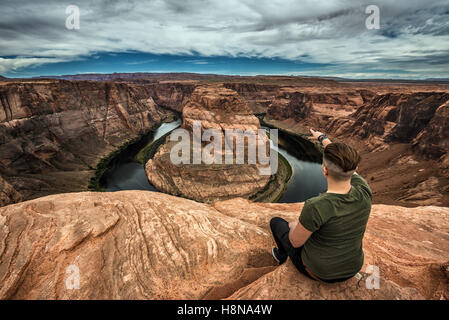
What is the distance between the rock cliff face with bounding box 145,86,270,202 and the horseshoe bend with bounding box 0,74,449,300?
0.71ft

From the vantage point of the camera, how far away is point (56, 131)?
43.4 metres

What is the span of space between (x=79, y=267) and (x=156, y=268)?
168cm

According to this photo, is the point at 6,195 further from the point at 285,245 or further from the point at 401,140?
the point at 401,140

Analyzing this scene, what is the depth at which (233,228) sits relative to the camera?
628 centimetres

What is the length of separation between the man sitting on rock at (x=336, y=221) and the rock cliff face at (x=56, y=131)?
37743mm

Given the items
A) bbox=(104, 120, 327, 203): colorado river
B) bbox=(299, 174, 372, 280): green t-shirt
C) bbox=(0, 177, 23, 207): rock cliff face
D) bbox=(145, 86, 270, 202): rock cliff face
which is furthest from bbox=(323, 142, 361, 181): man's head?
bbox=(104, 120, 327, 203): colorado river

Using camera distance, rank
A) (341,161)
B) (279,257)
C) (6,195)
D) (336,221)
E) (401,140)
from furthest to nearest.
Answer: (401,140) < (6,195) < (279,257) < (336,221) < (341,161)

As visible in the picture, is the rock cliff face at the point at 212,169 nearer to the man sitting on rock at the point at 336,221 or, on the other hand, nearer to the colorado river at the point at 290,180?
the colorado river at the point at 290,180

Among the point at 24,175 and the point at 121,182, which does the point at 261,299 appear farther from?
the point at 24,175

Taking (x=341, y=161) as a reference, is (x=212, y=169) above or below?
below

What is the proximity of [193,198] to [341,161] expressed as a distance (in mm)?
27493

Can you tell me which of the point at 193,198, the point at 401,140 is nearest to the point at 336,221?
the point at 193,198

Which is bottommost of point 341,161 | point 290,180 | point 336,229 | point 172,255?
point 290,180

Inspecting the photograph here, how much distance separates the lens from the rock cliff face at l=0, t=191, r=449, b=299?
3520mm
